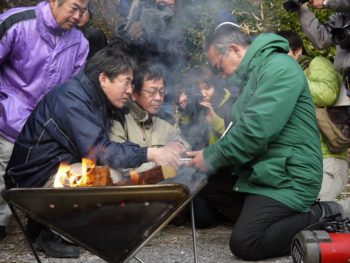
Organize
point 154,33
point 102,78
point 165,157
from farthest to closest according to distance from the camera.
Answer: point 154,33, point 102,78, point 165,157

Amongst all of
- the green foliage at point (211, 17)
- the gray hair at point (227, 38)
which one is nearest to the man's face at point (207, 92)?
the green foliage at point (211, 17)

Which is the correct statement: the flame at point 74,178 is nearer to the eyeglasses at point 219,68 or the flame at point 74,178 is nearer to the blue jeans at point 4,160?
the blue jeans at point 4,160

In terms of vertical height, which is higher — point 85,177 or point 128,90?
point 128,90

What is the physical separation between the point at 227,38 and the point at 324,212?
1.37m

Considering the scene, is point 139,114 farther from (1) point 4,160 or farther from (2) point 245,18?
(2) point 245,18

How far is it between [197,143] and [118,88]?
3.60ft

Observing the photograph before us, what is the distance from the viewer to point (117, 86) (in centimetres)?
427

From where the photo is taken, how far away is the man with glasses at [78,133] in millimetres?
4121

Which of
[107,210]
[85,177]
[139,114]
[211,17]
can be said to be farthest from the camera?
[211,17]

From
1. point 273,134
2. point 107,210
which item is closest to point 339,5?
point 273,134

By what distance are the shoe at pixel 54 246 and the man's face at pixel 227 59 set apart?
1.60 meters

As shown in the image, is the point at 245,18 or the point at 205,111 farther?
the point at 245,18

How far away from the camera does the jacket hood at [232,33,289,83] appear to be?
4316 millimetres

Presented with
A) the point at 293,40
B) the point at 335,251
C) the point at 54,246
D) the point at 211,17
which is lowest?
the point at 54,246
